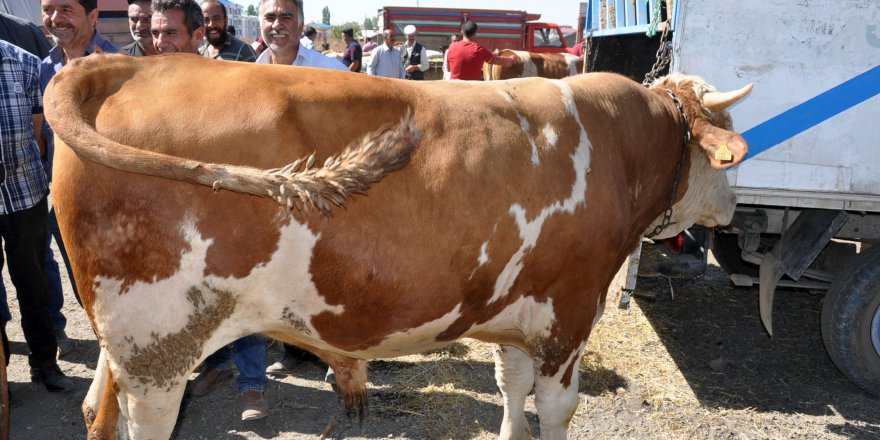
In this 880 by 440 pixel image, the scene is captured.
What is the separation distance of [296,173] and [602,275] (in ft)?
5.09

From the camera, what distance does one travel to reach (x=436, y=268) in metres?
2.43

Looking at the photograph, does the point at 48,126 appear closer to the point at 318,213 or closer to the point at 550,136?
the point at 318,213

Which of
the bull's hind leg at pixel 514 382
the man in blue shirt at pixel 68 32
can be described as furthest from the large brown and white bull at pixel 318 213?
the man in blue shirt at pixel 68 32

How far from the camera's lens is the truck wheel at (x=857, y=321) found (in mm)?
4047

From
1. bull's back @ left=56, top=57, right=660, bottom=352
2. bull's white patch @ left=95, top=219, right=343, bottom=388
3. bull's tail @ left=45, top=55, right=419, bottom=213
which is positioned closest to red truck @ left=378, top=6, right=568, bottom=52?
bull's back @ left=56, top=57, right=660, bottom=352

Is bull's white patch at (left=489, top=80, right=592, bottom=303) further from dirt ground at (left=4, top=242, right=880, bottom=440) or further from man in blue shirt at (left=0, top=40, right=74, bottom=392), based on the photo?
man in blue shirt at (left=0, top=40, right=74, bottom=392)

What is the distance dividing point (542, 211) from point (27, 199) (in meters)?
3.00

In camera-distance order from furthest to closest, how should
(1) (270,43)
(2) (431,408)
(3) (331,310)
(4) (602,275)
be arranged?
(2) (431,408) < (1) (270,43) < (4) (602,275) < (3) (331,310)

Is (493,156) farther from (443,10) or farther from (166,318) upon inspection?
(443,10)

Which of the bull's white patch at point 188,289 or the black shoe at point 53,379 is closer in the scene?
the bull's white patch at point 188,289

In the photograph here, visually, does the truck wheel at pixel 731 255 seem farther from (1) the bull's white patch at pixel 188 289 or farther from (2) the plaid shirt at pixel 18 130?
(2) the plaid shirt at pixel 18 130

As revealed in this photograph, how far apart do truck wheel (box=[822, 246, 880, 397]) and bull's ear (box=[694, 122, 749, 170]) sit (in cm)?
161

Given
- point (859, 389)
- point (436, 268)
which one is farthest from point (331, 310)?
point (859, 389)

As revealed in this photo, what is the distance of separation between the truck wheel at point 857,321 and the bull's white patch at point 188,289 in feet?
11.4
